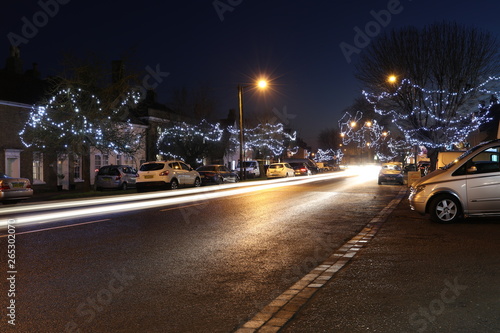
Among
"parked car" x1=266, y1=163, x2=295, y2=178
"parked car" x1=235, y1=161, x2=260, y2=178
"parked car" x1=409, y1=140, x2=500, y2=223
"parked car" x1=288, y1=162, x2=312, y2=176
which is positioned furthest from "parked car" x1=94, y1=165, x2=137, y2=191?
"parked car" x1=409, y1=140, x2=500, y2=223

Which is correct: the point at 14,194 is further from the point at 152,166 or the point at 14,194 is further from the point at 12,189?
the point at 152,166

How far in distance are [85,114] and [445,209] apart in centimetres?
1910

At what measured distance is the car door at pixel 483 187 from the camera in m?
10.9

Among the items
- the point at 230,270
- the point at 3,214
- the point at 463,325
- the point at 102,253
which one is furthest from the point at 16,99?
the point at 463,325

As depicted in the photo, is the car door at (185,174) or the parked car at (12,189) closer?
the parked car at (12,189)

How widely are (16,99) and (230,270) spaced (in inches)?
1102

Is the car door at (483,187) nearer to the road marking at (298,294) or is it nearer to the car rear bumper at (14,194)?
the road marking at (298,294)

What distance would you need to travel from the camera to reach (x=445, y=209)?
11406 mm

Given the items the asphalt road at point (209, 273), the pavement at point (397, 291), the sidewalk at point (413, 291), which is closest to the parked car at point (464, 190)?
the asphalt road at point (209, 273)

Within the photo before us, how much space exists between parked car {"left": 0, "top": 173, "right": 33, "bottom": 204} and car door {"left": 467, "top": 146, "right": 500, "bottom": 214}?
1623 cm

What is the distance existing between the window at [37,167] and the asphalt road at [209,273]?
70.7 feet

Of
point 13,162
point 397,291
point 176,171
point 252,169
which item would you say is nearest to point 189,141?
point 252,169

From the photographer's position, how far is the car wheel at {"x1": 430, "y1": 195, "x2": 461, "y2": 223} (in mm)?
11312

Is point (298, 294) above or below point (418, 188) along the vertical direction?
below
